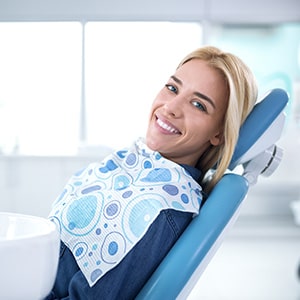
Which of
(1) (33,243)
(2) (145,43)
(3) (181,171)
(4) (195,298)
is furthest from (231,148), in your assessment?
(2) (145,43)

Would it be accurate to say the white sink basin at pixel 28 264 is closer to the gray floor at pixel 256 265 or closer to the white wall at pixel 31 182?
the gray floor at pixel 256 265

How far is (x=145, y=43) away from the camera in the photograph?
3381 millimetres

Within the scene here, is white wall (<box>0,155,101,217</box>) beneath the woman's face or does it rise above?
beneath

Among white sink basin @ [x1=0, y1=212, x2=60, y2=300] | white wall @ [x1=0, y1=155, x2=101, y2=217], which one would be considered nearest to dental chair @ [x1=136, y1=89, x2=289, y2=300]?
white sink basin @ [x1=0, y1=212, x2=60, y2=300]

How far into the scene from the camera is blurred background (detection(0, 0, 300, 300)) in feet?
10.3

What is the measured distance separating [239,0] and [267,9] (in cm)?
19

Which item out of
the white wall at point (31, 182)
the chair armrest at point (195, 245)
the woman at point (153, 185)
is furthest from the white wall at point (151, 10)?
the chair armrest at point (195, 245)

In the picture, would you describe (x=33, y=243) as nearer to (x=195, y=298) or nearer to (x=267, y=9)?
(x=195, y=298)

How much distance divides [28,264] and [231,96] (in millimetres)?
678

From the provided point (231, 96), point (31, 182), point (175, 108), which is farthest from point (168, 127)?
Answer: point (31, 182)

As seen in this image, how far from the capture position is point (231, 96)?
137 cm

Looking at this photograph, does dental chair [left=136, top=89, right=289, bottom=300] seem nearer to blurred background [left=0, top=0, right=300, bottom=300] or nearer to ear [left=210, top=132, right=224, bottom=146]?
ear [left=210, top=132, right=224, bottom=146]

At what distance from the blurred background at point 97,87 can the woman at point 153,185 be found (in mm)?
1566

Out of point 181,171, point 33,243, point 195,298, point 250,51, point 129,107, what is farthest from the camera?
point 250,51
